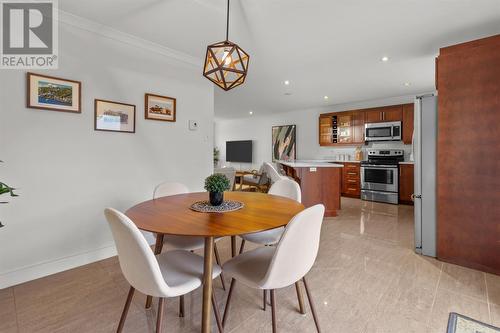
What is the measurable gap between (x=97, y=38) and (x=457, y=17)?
11.3ft

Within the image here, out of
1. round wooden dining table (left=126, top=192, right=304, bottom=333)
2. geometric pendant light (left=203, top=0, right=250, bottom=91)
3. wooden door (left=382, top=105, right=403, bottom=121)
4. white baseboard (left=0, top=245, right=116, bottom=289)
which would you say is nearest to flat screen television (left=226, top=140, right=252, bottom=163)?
wooden door (left=382, top=105, right=403, bottom=121)

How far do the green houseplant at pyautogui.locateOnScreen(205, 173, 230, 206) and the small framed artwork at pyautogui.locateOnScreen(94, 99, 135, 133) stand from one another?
4.99 ft

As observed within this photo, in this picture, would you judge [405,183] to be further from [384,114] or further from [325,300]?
[325,300]

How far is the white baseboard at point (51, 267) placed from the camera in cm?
204

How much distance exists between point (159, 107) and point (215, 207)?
1.82 meters

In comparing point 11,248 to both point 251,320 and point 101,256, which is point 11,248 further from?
point 251,320

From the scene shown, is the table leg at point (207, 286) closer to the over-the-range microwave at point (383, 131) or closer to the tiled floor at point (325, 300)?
the tiled floor at point (325, 300)

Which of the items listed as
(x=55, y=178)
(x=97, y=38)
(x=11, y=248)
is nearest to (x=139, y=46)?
(x=97, y=38)

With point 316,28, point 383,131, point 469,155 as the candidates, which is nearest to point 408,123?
point 383,131

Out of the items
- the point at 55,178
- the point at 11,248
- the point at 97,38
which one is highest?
the point at 97,38

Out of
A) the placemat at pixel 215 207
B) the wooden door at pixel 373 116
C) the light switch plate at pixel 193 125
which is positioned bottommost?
the placemat at pixel 215 207

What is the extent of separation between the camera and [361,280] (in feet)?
6.98

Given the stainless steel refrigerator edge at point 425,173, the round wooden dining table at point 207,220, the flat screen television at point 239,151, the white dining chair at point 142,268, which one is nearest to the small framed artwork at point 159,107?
the round wooden dining table at point 207,220

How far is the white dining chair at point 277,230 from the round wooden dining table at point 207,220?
0.29 m
